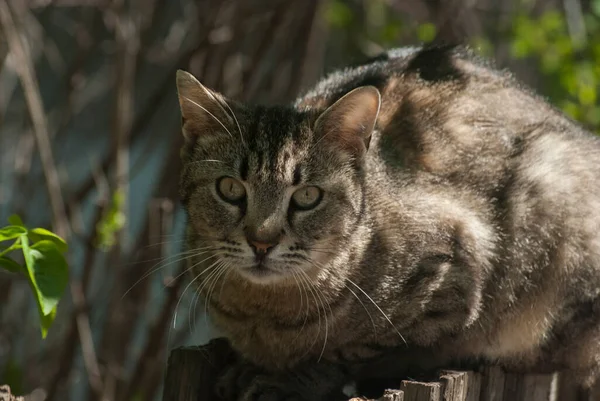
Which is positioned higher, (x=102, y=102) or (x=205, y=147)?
(x=102, y=102)

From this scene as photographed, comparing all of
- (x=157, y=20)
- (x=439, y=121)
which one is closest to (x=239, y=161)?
(x=439, y=121)

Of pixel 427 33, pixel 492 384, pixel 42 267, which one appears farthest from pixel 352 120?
pixel 427 33

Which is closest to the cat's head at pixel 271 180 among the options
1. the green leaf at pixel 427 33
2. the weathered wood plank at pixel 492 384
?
the weathered wood plank at pixel 492 384

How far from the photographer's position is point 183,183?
9.95 feet

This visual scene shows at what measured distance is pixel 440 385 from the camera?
2547 mm

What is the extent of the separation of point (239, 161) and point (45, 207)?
303 centimetres

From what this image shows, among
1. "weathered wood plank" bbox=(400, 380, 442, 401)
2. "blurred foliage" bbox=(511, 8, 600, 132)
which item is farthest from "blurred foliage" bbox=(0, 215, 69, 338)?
"blurred foliage" bbox=(511, 8, 600, 132)

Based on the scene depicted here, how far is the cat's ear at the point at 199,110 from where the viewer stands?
2891 mm

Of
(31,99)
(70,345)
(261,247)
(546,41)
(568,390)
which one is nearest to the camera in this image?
(261,247)

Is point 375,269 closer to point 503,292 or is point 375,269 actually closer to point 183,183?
point 503,292

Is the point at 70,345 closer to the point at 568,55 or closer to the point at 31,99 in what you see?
the point at 31,99

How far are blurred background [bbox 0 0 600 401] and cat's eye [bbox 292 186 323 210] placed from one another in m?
1.11

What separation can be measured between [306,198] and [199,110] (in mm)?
476

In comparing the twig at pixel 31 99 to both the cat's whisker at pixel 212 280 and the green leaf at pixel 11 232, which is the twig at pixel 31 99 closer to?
the cat's whisker at pixel 212 280
